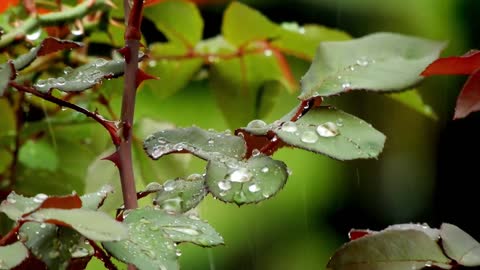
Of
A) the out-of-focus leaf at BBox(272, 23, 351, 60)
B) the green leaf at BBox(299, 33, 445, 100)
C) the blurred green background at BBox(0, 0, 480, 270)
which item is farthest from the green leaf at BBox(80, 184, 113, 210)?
the blurred green background at BBox(0, 0, 480, 270)

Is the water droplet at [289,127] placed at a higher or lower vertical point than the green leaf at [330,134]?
lower

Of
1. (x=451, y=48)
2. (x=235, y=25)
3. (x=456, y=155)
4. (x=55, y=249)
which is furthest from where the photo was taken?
(x=456, y=155)

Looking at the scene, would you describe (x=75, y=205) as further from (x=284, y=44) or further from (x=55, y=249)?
(x=284, y=44)

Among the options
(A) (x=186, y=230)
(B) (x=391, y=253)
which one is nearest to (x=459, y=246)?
(B) (x=391, y=253)

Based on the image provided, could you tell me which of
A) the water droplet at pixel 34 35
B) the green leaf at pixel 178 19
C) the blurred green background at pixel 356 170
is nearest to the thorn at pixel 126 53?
the water droplet at pixel 34 35

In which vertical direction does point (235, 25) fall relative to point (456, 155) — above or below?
above

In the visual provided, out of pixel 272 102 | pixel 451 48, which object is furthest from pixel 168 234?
pixel 451 48

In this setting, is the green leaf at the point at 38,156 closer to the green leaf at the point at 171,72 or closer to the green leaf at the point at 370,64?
the green leaf at the point at 171,72
